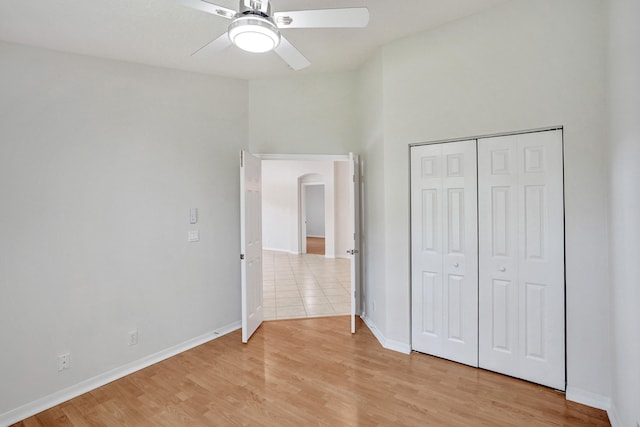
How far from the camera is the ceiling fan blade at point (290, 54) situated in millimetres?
1741

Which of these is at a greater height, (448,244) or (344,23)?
(344,23)

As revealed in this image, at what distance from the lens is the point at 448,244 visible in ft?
9.41

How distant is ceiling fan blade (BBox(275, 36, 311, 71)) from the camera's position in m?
1.74

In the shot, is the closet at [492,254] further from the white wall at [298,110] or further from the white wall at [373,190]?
the white wall at [298,110]

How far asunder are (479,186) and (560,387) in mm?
1675

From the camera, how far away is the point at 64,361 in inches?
99.3

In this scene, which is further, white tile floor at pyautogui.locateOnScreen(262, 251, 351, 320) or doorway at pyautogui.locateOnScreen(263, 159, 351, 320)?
doorway at pyautogui.locateOnScreen(263, 159, 351, 320)

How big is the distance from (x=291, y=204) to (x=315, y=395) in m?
7.17

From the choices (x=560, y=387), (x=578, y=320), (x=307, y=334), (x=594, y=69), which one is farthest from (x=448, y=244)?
(x=307, y=334)

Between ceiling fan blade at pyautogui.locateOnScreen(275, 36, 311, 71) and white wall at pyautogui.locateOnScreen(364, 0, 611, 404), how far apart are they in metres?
1.42

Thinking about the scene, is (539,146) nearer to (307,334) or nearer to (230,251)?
(307,334)

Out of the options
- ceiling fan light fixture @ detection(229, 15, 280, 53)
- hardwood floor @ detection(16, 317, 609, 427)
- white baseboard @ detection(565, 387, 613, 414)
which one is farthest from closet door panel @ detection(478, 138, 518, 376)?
ceiling fan light fixture @ detection(229, 15, 280, 53)

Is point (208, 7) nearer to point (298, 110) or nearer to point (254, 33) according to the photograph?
point (254, 33)

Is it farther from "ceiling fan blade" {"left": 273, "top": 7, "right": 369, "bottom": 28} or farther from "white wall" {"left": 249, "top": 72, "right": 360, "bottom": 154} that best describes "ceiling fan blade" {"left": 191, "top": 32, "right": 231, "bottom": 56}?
"white wall" {"left": 249, "top": 72, "right": 360, "bottom": 154}
